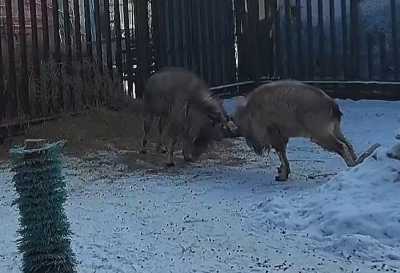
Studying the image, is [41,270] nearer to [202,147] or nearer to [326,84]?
[202,147]

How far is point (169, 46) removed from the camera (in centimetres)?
1327

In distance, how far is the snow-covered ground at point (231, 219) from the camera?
5773 millimetres

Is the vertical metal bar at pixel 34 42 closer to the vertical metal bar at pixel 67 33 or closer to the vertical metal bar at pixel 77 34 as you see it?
the vertical metal bar at pixel 67 33

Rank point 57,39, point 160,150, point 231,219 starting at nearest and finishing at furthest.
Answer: point 231,219 → point 160,150 → point 57,39

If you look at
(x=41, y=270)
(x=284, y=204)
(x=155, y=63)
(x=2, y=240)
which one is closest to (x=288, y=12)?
(x=155, y=63)

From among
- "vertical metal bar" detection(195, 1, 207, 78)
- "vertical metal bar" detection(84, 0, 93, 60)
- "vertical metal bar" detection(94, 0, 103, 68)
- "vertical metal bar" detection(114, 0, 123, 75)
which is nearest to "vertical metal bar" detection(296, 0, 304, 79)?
"vertical metal bar" detection(195, 1, 207, 78)

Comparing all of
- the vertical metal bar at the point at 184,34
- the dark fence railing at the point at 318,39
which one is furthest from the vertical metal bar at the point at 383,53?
the vertical metal bar at the point at 184,34

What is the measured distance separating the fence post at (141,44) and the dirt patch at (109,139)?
0.60 m

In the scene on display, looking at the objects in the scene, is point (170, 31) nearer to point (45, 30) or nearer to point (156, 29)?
point (156, 29)

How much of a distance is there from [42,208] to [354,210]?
2.80 m

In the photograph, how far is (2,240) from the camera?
6.48 m

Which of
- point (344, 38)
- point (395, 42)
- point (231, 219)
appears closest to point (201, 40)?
point (344, 38)

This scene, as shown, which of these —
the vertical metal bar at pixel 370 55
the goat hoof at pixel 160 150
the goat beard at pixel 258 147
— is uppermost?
the vertical metal bar at pixel 370 55

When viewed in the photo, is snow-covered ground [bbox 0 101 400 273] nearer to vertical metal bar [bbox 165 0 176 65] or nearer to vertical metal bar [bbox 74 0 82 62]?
vertical metal bar [bbox 74 0 82 62]
